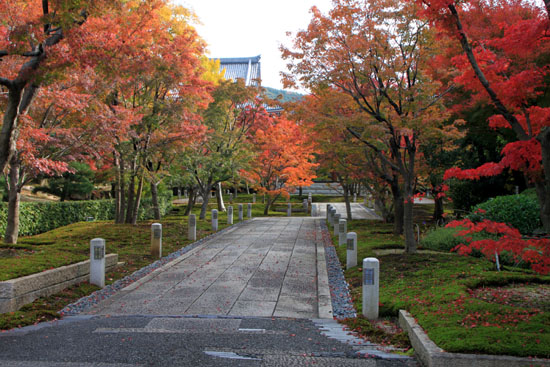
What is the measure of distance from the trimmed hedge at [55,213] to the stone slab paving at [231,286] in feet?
29.9

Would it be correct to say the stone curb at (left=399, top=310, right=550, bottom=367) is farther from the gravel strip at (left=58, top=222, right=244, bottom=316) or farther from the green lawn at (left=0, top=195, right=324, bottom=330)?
the gravel strip at (left=58, top=222, right=244, bottom=316)

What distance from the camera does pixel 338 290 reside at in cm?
857

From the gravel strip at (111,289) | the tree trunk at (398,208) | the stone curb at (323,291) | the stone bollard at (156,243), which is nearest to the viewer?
the stone curb at (323,291)

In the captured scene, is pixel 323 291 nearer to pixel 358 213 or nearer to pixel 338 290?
pixel 338 290

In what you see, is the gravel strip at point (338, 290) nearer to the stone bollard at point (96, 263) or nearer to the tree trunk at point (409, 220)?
the tree trunk at point (409, 220)

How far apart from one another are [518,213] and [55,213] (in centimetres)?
1886

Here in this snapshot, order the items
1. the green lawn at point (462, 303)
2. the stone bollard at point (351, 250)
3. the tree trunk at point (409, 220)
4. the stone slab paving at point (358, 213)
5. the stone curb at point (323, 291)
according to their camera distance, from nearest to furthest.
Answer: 1. the green lawn at point (462, 303)
2. the stone curb at point (323, 291)
3. the stone bollard at point (351, 250)
4. the tree trunk at point (409, 220)
5. the stone slab paving at point (358, 213)

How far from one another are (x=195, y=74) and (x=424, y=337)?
611 inches

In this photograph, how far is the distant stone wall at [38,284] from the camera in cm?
648

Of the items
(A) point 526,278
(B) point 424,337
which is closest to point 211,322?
(B) point 424,337

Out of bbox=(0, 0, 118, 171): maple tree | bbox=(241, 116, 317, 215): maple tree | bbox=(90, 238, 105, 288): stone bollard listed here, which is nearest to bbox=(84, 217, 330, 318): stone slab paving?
bbox=(90, 238, 105, 288): stone bollard

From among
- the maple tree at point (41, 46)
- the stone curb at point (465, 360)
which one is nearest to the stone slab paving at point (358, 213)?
the maple tree at point (41, 46)

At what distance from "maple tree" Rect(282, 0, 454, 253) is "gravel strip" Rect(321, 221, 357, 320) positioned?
2065 millimetres

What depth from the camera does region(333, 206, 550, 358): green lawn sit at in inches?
172
